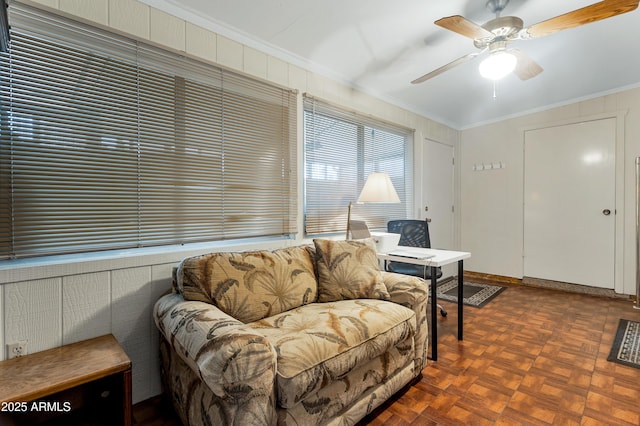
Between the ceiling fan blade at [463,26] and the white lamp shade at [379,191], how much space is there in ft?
3.90

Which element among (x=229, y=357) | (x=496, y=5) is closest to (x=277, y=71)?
(x=496, y=5)

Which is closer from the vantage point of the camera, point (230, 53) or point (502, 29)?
point (502, 29)

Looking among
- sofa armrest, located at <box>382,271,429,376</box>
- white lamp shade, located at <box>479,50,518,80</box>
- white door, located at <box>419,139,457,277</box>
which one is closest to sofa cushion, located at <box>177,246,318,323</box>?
sofa armrest, located at <box>382,271,429,376</box>

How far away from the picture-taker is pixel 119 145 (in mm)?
1700

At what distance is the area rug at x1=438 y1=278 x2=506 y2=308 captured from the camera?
348 centimetres

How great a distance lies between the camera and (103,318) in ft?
5.35

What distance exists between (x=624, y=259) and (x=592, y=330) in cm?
142

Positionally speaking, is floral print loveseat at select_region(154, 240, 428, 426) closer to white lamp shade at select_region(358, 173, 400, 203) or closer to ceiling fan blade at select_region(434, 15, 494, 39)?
white lamp shade at select_region(358, 173, 400, 203)

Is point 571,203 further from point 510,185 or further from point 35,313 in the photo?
point 35,313

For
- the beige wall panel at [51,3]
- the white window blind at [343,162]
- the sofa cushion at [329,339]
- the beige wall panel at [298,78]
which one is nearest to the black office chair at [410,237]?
the white window blind at [343,162]

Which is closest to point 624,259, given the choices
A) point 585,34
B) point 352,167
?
point 585,34

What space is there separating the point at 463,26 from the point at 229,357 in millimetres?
1966

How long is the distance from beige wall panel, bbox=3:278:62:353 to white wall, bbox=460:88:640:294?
4.79 meters

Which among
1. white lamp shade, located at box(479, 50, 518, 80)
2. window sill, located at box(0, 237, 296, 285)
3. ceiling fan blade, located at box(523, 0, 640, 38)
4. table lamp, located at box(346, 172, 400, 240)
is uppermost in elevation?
ceiling fan blade, located at box(523, 0, 640, 38)
